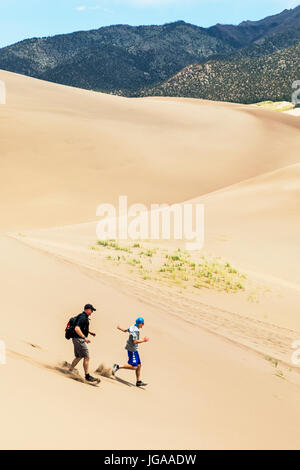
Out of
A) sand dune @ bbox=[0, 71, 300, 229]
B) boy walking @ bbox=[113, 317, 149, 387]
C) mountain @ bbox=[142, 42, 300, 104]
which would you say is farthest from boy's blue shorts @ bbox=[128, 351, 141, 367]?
mountain @ bbox=[142, 42, 300, 104]

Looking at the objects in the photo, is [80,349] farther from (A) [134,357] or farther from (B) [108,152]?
(B) [108,152]

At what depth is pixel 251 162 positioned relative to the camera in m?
46.0

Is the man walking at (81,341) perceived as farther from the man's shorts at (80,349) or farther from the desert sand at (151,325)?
the desert sand at (151,325)

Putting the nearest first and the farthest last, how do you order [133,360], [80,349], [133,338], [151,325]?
1. [80,349]
2. [133,360]
3. [133,338]
4. [151,325]

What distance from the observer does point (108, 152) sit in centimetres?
4103

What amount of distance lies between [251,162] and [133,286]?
35747mm

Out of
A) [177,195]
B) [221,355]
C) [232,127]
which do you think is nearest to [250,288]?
[221,355]

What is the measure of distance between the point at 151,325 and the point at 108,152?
32.9 m

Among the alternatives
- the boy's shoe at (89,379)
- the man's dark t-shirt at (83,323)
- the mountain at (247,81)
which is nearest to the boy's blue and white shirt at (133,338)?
the man's dark t-shirt at (83,323)

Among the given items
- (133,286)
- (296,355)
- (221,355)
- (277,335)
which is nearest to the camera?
(221,355)

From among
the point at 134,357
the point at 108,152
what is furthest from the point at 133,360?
the point at 108,152

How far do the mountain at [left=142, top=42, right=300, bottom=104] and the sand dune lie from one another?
85.0 m

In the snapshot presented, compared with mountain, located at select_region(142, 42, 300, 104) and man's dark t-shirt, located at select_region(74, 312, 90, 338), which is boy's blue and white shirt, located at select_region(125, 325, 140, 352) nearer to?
man's dark t-shirt, located at select_region(74, 312, 90, 338)
